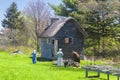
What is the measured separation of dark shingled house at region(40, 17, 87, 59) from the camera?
152ft

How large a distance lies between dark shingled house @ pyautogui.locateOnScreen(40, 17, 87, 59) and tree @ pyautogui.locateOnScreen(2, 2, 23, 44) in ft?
141

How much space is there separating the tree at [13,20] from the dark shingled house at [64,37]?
42927 millimetres

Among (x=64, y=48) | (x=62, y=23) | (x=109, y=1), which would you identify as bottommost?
(x=64, y=48)

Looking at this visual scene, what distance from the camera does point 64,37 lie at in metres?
46.8

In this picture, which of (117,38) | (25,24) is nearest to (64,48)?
(117,38)

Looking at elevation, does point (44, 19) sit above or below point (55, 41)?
above

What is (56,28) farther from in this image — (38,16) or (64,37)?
(38,16)

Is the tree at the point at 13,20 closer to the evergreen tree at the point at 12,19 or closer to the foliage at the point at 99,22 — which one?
the evergreen tree at the point at 12,19

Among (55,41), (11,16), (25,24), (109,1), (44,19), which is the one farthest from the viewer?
(11,16)

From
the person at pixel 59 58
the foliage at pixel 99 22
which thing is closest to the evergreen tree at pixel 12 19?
the foliage at pixel 99 22

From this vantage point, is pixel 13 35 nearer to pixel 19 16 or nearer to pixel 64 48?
pixel 19 16

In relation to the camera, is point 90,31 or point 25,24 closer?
point 90,31

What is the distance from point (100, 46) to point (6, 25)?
150 feet

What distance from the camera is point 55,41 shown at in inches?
1813
